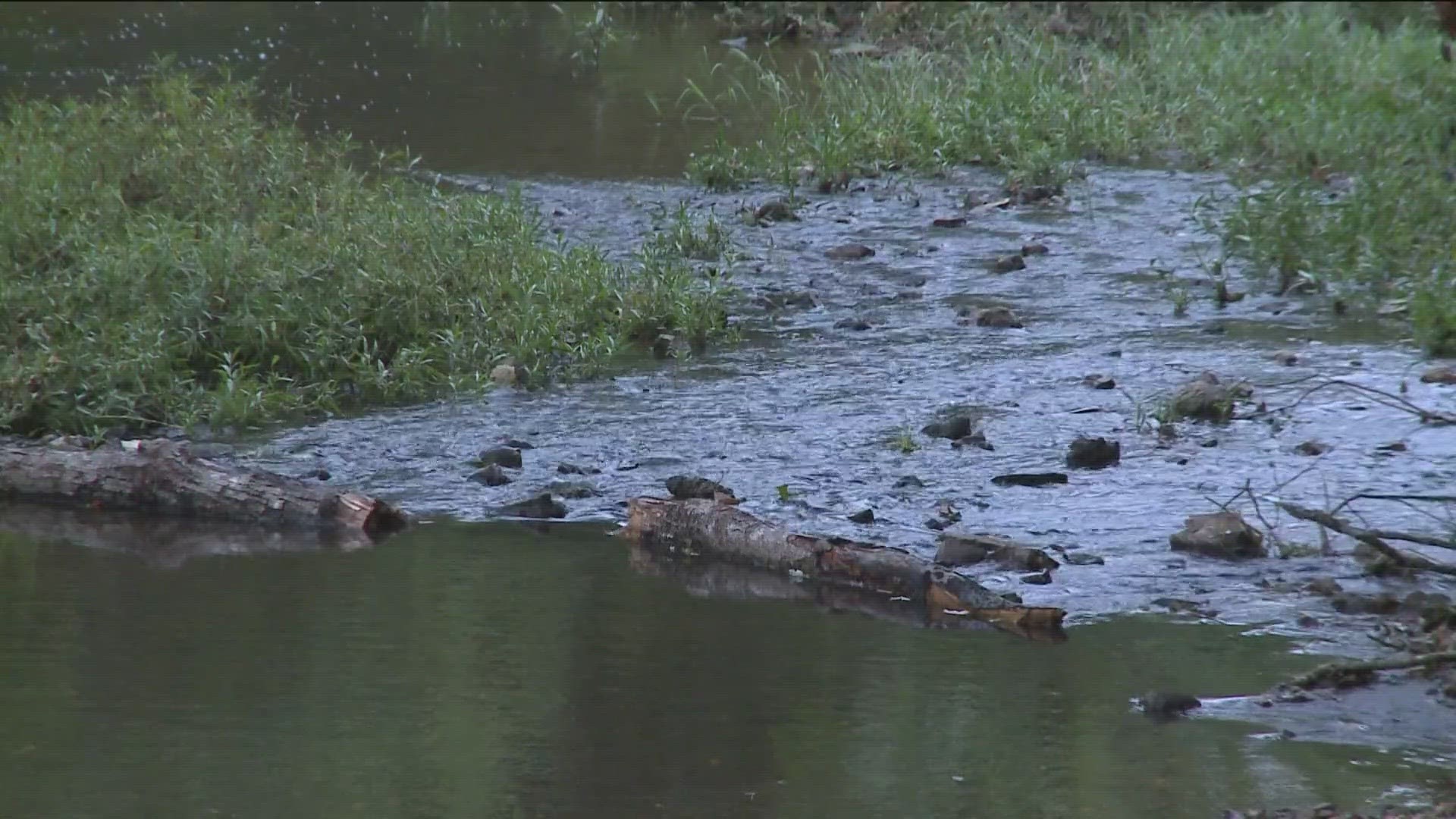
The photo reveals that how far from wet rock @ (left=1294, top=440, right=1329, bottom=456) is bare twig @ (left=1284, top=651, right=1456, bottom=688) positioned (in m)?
1.73

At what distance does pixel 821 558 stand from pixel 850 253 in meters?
3.82

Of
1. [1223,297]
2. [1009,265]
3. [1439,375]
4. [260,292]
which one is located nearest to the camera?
[1439,375]

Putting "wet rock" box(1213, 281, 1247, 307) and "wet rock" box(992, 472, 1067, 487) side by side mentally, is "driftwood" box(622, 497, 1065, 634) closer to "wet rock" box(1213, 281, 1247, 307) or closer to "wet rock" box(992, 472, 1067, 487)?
"wet rock" box(992, 472, 1067, 487)

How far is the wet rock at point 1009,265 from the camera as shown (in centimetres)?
853

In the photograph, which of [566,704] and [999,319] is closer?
[566,704]

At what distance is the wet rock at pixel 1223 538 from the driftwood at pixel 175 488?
7.31 ft

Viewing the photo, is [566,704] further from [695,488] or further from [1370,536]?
[1370,536]

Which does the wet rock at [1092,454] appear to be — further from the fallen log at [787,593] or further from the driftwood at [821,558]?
the fallen log at [787,593]

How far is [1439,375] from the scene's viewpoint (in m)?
6.62

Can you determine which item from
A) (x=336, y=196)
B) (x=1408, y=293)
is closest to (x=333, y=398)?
(x=336, y=196)

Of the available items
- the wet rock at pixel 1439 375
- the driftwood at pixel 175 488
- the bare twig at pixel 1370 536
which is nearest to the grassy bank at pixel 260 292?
the driftwood at pixel 175 488

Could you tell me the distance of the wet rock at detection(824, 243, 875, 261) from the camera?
878cm

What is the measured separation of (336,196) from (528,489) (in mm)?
2929

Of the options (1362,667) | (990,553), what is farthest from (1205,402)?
(1362,667)
